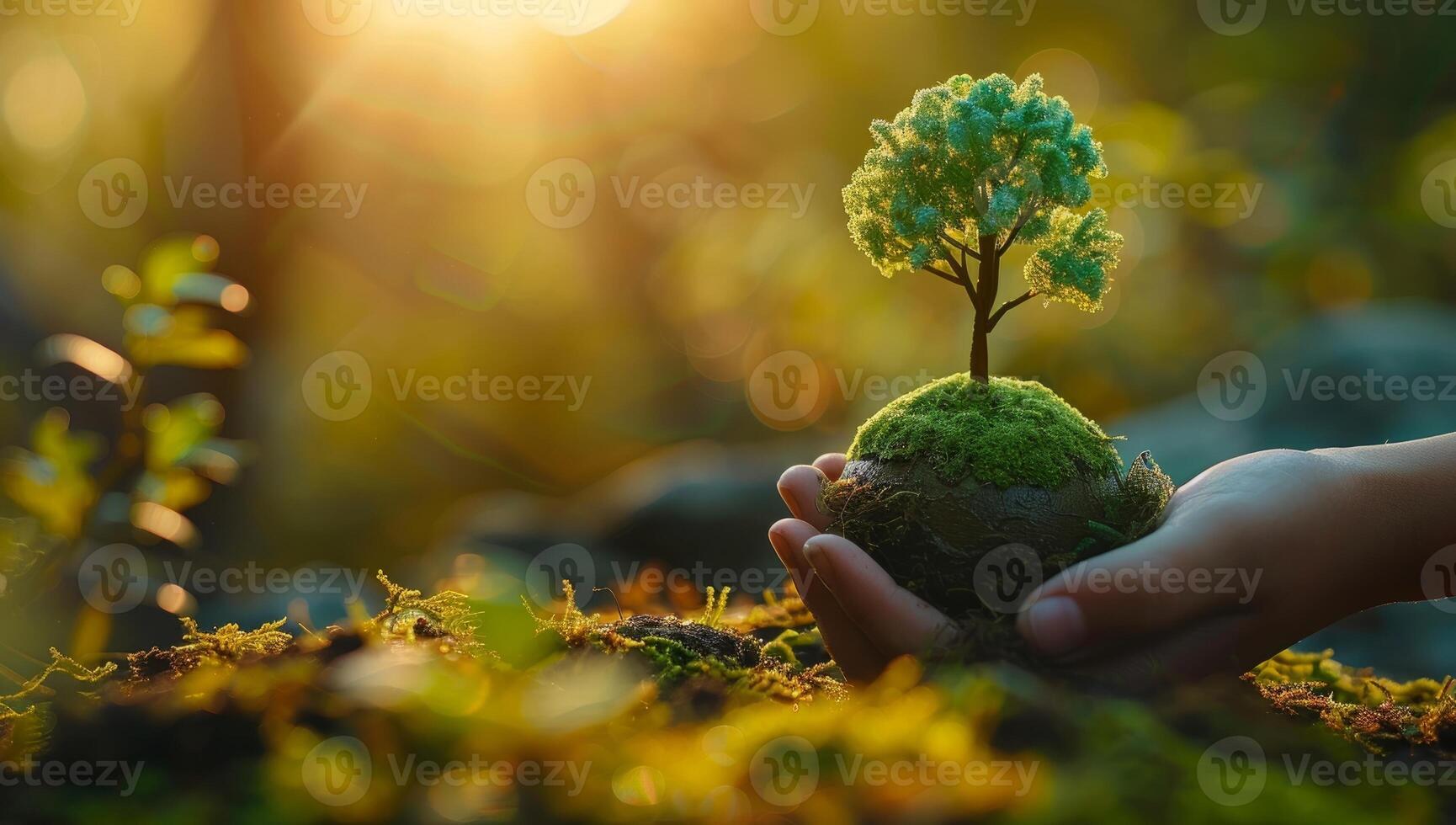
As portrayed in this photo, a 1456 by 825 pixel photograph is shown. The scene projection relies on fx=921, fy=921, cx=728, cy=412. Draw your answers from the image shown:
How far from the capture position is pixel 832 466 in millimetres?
3434

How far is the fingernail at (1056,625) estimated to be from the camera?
7.21 feet

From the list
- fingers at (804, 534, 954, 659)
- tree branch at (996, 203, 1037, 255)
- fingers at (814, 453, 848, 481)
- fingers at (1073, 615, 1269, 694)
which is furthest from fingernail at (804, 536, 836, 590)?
tree branch at (996, 203, 1037, 255)

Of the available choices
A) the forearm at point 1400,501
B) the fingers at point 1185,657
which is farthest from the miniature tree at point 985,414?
the forearm at point 1400,501

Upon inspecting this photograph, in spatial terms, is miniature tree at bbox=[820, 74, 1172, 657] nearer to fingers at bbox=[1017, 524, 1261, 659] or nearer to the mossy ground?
fingers at bbox=[1017, 524, 1261, 659]

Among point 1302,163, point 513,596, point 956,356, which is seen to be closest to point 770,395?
point 956,356

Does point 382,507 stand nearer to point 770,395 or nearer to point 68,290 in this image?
point 68,290

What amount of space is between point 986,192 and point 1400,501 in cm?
148

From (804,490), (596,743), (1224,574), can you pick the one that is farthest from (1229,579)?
(596,743)

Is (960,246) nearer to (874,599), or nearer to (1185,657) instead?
(874,599)

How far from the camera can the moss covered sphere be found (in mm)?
2611

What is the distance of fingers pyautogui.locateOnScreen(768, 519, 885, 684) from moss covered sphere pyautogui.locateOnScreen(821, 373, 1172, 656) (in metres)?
0.18

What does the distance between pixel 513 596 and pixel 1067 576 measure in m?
1.48

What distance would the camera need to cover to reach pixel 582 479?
30.2 ft

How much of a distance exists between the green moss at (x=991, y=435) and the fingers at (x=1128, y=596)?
437 mm
